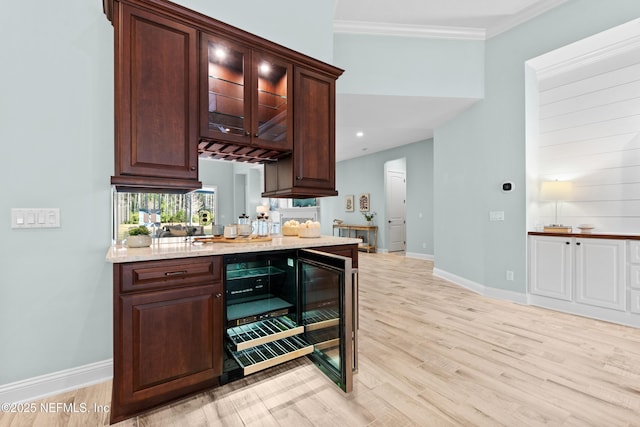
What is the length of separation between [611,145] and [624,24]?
1.25 m

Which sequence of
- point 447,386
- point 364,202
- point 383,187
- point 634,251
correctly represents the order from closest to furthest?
point 447,386 < point 634,251 < point 383,187 < point 364,202

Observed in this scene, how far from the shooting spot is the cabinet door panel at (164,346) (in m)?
1.49

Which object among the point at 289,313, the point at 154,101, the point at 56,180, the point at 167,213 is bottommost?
the point at 289,313

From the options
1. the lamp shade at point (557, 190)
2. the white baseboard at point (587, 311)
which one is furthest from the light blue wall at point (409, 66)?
the white baseboard at point (587, 311)

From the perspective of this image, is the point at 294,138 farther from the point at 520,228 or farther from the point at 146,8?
the point at 520,228

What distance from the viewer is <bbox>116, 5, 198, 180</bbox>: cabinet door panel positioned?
1707mm

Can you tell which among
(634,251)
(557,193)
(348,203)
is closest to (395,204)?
(348,203)

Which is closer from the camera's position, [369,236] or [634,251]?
[634,251]

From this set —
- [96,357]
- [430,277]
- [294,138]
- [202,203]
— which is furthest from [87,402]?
[430,277]

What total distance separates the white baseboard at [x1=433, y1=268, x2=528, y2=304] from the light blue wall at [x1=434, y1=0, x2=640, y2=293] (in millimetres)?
61

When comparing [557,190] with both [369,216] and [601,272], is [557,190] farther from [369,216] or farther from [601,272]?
[369,216]

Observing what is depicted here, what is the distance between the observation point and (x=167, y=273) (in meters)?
1.60

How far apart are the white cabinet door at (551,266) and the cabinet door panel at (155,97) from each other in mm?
3891

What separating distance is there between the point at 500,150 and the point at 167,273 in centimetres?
411
